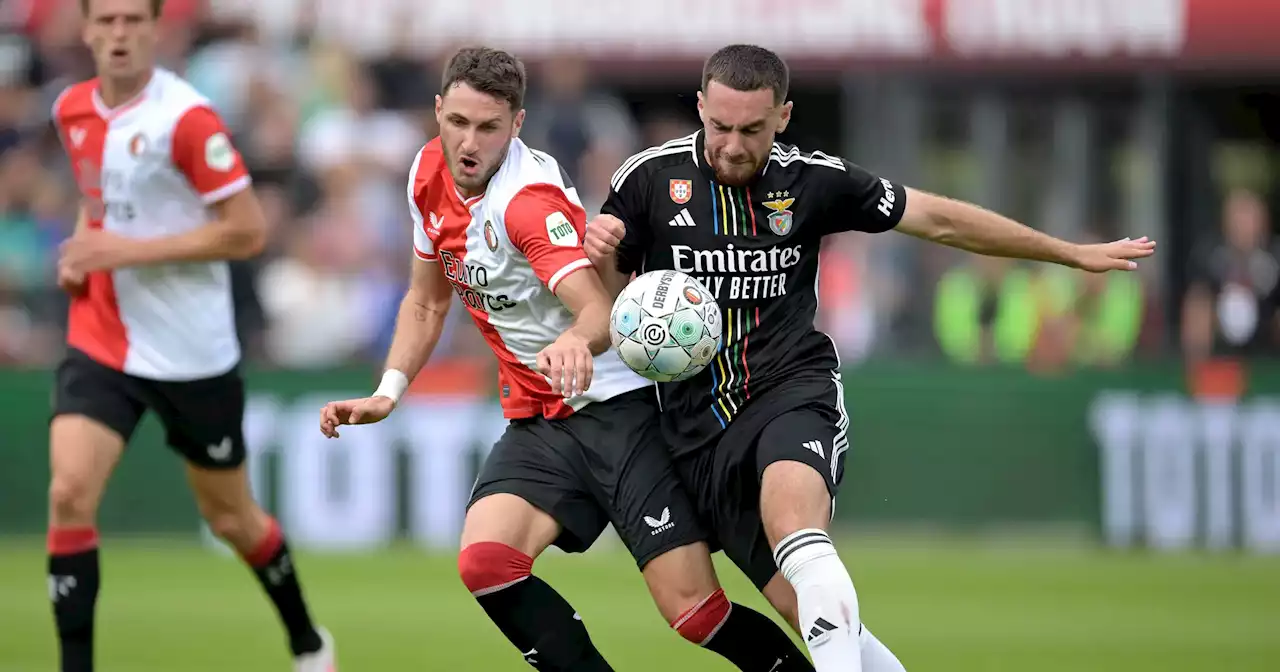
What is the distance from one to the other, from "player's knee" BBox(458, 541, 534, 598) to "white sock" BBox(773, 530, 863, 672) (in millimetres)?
968

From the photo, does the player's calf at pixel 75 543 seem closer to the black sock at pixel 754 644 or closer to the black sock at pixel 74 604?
the black sock at pixel 74 604

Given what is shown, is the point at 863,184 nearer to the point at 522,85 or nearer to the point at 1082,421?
the point at 522,85

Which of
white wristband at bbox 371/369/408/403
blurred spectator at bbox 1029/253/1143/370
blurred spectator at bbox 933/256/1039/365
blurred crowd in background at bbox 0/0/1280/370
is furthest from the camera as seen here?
blurred spectator at bbox 933/256/1039/365

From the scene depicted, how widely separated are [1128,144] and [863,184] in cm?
1161

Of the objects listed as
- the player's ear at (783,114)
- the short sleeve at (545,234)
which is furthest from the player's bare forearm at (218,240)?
the player's ear at (783,114)

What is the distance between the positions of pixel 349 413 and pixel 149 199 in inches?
84.1

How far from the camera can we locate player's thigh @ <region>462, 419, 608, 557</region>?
248 inches

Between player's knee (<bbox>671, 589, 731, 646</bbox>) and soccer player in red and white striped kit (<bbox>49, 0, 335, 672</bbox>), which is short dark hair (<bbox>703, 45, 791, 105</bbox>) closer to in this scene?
player's knee (<bbox>671, 589, 731, 646</bbox>)

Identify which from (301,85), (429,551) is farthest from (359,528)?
(301,85)

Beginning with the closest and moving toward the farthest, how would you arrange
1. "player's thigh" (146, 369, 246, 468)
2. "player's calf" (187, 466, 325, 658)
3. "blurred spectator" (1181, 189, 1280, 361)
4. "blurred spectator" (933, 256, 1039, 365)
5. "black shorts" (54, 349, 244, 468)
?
"black shorts" (54, 349, 244, 468) → "player's thigh" (146, 369, 246, 468) → "player's calf" (187, 466, 325, 658) → "blurred spectator" (1181, 189, 1280, 361) → "blurred spectator" (933, 256, 1039, 365)

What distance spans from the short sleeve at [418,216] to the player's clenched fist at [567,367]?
1.03 metres

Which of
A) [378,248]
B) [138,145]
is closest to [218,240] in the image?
[138,145]

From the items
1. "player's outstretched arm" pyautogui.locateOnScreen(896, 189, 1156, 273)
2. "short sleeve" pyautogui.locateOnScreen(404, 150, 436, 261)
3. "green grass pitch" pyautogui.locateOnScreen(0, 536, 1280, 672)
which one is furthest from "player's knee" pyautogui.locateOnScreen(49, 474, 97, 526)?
"player's outstretched arm" pyautogui.locateOnScreen(896, 189, 1156, 273)

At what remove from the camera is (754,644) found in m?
6.47
